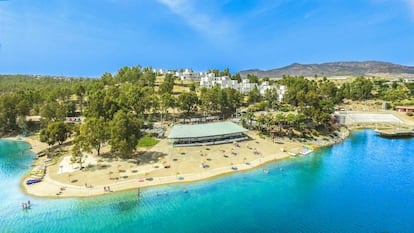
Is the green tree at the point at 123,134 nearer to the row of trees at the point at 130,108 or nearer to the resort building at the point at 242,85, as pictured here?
the row of trees at the point at 130,108

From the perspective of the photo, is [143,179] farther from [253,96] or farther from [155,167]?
[253,96]

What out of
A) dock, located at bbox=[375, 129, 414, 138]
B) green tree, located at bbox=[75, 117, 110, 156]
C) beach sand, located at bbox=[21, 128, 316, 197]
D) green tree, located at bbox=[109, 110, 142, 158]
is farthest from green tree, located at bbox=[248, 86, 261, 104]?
green tree, located at bbox=[75, 117, 110, 156]

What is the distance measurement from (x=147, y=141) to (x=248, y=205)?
32572mm

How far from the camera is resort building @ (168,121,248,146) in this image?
58.3 m

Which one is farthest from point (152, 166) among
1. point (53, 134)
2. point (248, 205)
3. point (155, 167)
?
point (53, 134)

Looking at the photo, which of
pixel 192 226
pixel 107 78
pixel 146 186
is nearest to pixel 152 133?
pixel 146 186

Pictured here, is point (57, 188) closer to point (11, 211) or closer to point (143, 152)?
point (11, 211)

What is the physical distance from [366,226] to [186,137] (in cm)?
3714

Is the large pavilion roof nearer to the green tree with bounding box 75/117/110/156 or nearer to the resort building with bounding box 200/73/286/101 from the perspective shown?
the green tree with bounding box 75/117/110/156

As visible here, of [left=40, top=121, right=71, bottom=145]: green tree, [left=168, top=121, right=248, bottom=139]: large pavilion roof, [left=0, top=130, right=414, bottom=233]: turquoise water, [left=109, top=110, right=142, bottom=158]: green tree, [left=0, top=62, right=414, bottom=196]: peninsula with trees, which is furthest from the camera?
[left=168, top=121, right=248, bottom=139]: large pavilion roof

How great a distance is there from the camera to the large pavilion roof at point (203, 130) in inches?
2303

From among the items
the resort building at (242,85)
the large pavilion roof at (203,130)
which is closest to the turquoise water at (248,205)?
the large pavilion roof at (203,130)

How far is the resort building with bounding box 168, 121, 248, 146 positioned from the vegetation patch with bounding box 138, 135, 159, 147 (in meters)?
4.15

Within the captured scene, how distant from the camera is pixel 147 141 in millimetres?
60438
